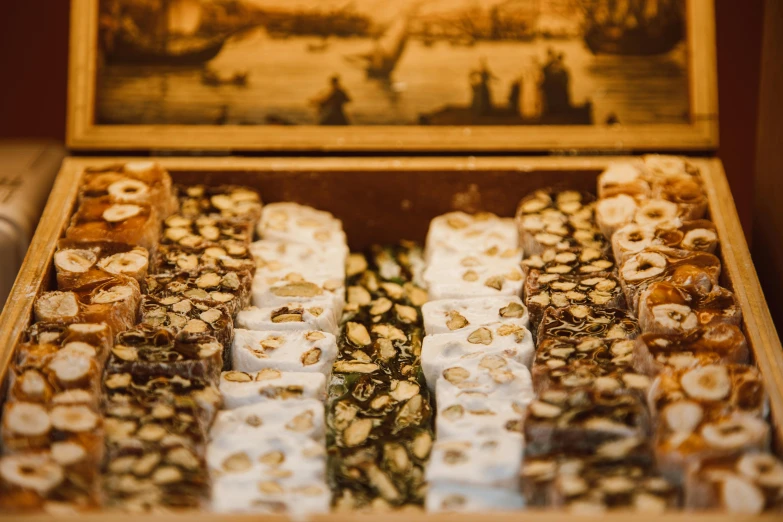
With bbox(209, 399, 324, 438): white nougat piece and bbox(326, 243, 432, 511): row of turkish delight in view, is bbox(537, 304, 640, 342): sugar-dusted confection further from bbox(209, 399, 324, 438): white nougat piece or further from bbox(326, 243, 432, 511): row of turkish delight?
bbox(209, 399, 324, 438): white nougat piece

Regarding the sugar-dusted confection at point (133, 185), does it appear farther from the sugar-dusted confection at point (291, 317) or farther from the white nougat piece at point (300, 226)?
the sugar-dusted confection at point (291, 317)

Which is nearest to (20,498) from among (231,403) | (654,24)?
(231,403)

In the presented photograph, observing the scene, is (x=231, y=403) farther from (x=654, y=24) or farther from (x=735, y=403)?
(x=654, y=24)

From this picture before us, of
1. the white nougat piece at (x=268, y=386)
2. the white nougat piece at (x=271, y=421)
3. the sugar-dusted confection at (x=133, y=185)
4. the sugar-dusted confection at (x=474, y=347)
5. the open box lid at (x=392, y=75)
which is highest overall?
the open box lid at (x=392, y=75)

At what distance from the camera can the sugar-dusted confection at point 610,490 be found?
1.59 meters

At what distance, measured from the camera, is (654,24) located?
2.84 meters

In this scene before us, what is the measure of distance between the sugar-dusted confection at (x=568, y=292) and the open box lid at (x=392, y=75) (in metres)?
0.61

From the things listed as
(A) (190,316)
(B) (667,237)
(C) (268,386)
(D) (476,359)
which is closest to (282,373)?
(C) (268,386)

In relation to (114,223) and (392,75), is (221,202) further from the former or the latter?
(392,75)

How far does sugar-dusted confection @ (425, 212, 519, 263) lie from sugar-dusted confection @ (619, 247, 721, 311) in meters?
0.42

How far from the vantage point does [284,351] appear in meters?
2.12

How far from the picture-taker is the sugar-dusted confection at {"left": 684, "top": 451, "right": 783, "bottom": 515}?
1.56 metres

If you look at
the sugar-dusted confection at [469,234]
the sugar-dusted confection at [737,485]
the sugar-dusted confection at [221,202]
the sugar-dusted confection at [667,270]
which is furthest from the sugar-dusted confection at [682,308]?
the sugar-dusted confection at [221,202]

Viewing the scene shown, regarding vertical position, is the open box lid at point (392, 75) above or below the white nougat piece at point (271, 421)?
above
